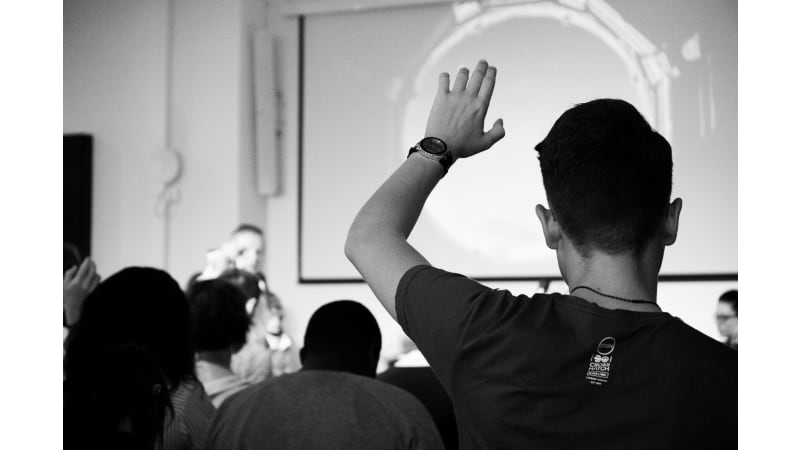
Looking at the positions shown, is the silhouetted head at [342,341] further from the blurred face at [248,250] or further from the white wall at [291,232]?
the white wall at [291,232]

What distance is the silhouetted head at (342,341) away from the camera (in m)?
1.88

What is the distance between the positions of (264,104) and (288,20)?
27.4 inches

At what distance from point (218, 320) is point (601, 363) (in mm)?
1799

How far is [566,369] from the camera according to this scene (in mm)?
813

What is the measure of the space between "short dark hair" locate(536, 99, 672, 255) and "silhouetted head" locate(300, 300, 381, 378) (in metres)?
1.07

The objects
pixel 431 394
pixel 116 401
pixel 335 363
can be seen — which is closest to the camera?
pixel 116 401

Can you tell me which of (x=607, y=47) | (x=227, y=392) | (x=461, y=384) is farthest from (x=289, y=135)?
(x=461, y=384)

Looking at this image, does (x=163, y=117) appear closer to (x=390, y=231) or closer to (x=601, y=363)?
(x=390, y=231)

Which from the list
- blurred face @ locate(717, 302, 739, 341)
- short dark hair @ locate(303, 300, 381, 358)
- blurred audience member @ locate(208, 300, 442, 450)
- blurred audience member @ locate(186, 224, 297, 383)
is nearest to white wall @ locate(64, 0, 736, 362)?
blurred audience member @ locate(186, 224, 297, 383)

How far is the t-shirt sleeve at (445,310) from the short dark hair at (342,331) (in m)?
1.04

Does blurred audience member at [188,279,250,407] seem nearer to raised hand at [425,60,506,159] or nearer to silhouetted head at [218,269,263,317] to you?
silhouetted head at [218,269,263,317]

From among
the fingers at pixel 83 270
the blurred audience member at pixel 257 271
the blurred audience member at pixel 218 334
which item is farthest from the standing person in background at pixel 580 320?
the blurred audience member at pixel 257 271

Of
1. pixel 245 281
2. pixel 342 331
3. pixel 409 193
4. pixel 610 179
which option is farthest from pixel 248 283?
pixel 610 179

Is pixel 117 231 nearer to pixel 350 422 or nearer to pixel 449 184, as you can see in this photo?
pixel 449 184
